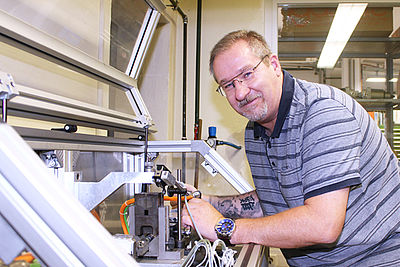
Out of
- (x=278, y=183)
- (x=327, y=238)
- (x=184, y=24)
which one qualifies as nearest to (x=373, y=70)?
(x=184, y=24)

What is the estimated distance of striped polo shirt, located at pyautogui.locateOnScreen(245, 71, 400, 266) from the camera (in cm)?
118

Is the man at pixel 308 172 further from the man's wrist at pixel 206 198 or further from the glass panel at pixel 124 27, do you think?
the glass panel at pixel 124 27

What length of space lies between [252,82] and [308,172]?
17.2 inches

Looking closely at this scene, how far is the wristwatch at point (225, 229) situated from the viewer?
4.33 feet

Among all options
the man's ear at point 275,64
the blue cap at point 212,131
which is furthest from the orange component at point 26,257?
the blue cap at point 212,131

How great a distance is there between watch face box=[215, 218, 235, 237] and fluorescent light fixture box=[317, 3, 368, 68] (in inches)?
78.8

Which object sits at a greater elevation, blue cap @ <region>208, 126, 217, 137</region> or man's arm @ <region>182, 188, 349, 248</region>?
blue cap @ <region>208, 126, 217, 137</region>

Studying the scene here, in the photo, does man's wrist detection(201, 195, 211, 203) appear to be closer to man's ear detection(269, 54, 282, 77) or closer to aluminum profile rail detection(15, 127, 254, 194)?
aluminum profile rail detection(15, 127, 254, 194)

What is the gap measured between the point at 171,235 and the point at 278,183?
53 centimetres

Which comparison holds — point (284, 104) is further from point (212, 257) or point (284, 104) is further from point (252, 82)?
point (212, 257)

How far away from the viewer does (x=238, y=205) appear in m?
1.80

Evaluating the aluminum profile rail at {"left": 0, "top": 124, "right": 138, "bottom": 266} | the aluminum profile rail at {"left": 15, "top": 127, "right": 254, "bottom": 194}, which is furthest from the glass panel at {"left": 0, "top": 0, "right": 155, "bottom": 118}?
the aluminum profile rail at {"left": 0, "top": 124, "right": 138, "bottom": 266}

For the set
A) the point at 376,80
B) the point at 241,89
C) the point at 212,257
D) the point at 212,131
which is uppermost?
the point at 376,80

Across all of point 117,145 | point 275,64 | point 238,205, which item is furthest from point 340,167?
point 117,145
